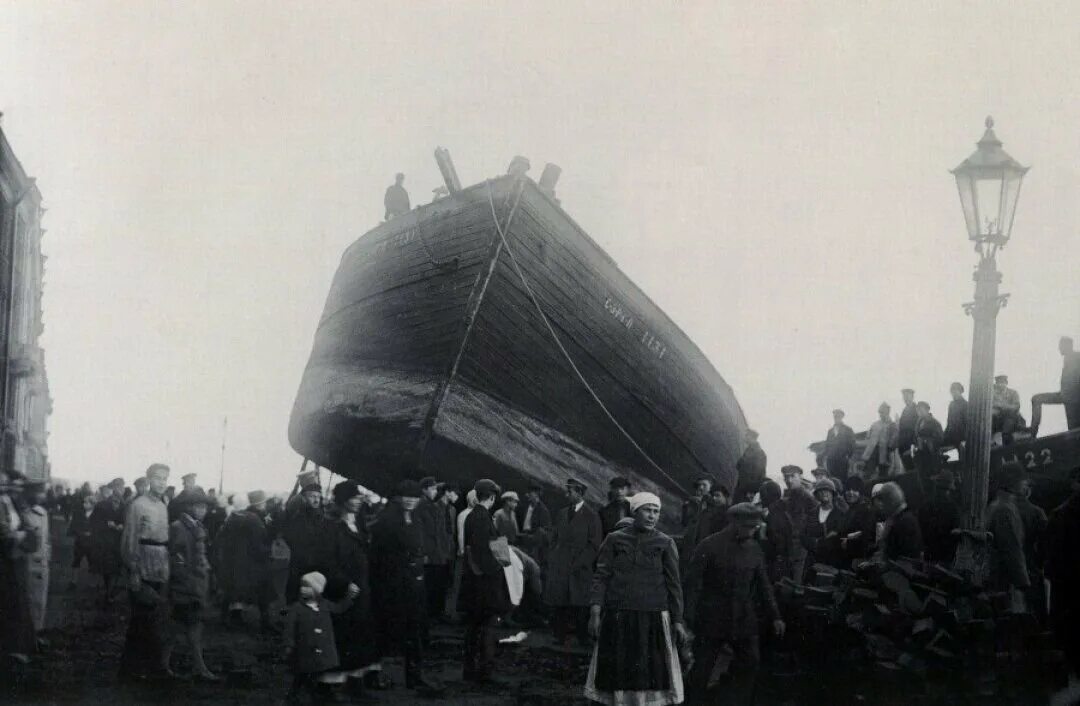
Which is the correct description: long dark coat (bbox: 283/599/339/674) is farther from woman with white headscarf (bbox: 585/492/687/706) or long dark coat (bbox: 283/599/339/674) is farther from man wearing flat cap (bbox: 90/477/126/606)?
man wearing flat cap (bbox: 90/477/126/606)

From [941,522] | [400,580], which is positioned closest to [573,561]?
[400,580]

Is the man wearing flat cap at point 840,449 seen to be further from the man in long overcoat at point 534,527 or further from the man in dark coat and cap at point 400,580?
the man in dark coat and cap at point 400,580

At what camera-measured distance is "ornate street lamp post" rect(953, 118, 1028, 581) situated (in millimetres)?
6664

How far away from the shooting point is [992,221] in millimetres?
6945

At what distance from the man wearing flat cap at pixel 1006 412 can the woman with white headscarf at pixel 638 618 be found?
25.2 feet

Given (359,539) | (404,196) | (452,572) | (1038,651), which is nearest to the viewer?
(1038,651)

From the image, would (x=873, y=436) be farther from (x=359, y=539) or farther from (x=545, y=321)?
(x=359, y=539)

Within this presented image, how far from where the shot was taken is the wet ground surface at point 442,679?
6648 mm

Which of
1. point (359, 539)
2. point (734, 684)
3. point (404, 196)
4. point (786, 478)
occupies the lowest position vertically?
point (734, 684)

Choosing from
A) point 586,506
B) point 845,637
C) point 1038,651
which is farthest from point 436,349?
point 1038,651

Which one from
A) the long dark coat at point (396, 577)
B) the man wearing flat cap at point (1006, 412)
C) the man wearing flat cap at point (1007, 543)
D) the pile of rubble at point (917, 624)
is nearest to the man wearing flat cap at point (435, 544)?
the long dark coat at point (396, 577)

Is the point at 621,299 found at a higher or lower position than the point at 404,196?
lower

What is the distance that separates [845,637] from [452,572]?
20.0 ft

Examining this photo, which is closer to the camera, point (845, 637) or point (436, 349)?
point (845, 637)
